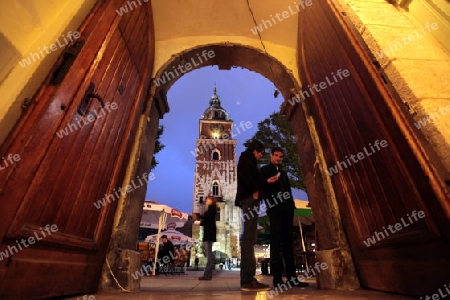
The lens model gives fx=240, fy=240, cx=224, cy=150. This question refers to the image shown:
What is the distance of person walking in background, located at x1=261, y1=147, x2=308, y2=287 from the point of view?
3344 mm

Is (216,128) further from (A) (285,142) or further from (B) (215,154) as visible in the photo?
(A) (285,142)

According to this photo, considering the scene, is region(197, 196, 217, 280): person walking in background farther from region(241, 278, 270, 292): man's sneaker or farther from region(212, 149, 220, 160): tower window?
region(212, 149, 220, 160): tower window

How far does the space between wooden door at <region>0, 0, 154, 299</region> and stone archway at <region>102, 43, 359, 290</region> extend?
0.74 ft

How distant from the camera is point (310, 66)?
13.5ft

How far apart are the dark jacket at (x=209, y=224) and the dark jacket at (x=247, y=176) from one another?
2686mm

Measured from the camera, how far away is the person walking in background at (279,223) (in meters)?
3.34

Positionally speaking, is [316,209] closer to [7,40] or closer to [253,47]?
[253,47]

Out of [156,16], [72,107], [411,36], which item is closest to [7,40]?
[72,107]

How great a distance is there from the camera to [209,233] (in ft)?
19.2

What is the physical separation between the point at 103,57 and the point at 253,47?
307 centimetres

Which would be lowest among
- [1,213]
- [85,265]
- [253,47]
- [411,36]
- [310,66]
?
[85,265]

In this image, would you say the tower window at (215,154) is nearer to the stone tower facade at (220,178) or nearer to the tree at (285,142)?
the stone tower facade at (220,178)

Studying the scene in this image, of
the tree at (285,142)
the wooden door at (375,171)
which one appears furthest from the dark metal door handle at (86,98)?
the tree at (285,142)

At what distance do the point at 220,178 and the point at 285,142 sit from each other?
18.6 meters
